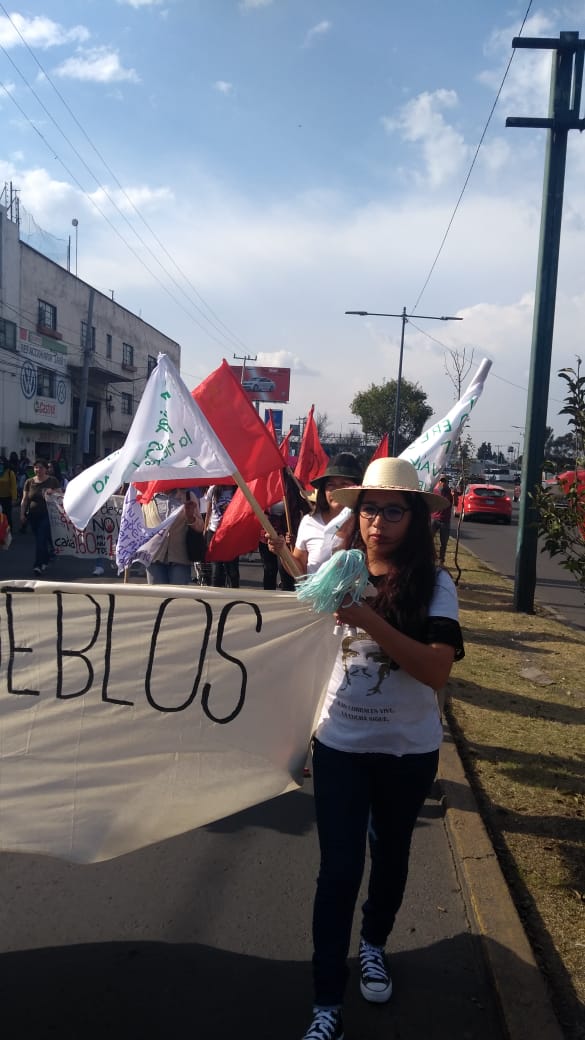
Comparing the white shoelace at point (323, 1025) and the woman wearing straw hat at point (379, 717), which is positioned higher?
the woman wearing straw hat at point (379, 717)

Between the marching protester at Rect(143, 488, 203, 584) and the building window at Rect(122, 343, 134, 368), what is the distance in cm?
4474

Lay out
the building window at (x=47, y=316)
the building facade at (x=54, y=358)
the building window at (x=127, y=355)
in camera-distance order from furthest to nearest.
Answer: the building window at (x=127, y=355), the building window at (x=47, y=316), the building facade at (x=54, y=358)

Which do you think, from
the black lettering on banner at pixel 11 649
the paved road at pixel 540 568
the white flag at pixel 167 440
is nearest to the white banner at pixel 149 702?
the black lettering on banner at pixel 11 649

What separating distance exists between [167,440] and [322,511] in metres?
1.16

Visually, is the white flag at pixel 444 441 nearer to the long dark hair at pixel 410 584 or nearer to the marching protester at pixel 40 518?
the long dark hair at pixel 410 584

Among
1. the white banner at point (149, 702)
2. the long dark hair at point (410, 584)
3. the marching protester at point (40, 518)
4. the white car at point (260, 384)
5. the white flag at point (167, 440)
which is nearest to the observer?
the long dark hair at point (410, 584)

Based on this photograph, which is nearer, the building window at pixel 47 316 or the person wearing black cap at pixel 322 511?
the person wearing black cap at pixel 322 511

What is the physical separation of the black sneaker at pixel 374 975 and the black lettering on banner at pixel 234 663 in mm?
976

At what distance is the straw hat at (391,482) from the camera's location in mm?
2863

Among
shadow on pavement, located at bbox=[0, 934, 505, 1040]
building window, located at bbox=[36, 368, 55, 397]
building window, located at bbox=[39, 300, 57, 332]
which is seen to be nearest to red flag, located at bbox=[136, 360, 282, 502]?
shadow on pavement, located at bbox=[0, 934, 505, 1040]

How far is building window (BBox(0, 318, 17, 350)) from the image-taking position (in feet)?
108

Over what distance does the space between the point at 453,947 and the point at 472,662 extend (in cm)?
486

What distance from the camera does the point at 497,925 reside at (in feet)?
10.9

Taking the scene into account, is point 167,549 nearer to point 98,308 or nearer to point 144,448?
point 144,448
